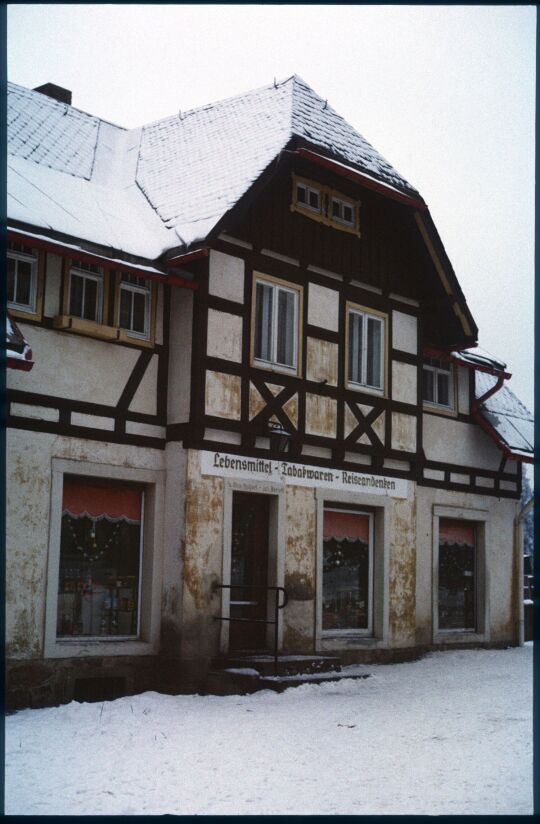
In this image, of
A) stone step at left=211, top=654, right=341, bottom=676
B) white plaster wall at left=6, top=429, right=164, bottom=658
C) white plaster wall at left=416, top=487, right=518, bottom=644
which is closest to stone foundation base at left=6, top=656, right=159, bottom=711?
white plaster wall at left=6, top=429, right=164, bottom=658

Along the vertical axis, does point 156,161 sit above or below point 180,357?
above

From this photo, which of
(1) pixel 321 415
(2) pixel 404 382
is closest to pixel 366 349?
(2) pixel 404 382

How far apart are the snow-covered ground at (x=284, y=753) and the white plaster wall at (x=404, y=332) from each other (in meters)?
5.90

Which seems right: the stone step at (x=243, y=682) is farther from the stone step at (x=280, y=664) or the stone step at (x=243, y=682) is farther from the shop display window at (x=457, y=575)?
the shop display window at (x=457, y=575)

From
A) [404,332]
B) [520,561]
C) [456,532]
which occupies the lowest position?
[520,561]

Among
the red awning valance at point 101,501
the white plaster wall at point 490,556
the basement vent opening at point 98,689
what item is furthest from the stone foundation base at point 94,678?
the white plaster wall at point 490,556

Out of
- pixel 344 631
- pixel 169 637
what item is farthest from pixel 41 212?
pixel 344 631

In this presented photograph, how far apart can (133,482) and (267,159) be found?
467cm

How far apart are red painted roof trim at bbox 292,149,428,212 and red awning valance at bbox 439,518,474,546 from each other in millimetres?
5941

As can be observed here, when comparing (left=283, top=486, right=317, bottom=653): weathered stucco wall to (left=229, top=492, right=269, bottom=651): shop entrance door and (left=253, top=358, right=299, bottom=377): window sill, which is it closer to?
(left=229, top=492, right=269, bottom=651): shop entrance door

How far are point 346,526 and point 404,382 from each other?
2694 mm

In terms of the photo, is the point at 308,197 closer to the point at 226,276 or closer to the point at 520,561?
the point at 226,276

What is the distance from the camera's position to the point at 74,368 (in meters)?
13.2

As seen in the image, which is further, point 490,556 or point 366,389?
point 490,556
